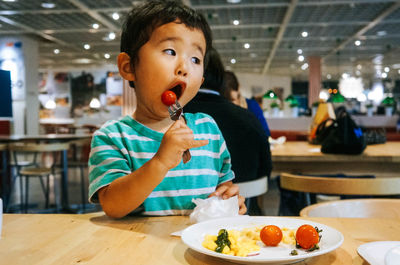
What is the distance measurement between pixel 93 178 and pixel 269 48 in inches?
457

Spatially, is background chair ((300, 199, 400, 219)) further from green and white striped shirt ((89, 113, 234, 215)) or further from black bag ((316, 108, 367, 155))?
black bag ((316, 108, 367, 155))

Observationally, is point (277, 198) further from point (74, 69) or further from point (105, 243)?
point (74, 69)

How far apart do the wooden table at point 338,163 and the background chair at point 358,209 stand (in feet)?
5.09

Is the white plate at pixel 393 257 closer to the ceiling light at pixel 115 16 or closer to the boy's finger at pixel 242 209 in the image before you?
the boy's finger at pixel 242 209

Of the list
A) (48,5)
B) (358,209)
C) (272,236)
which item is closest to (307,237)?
(272,236)

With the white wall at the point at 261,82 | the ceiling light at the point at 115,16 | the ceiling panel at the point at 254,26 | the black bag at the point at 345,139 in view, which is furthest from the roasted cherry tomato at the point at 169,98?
the white wall at the point at 261,82

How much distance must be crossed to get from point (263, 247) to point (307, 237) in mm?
83

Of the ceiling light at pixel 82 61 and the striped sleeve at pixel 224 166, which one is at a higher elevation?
the ceiling light at pixel 82 61

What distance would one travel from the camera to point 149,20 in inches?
37.4

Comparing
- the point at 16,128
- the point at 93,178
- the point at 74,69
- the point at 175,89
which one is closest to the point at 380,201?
the point at 175,89

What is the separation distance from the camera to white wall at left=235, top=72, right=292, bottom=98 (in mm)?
18531

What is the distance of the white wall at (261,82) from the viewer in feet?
60.8

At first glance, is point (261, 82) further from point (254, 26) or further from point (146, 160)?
point (146, 160)

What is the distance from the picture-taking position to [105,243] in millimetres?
725
